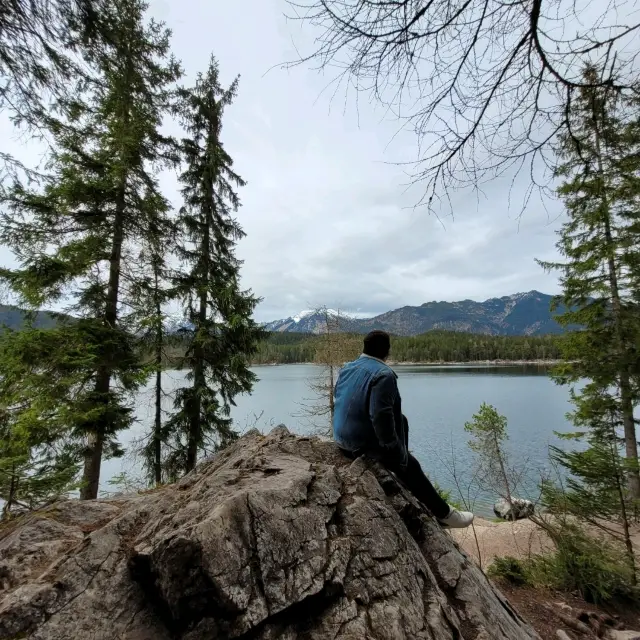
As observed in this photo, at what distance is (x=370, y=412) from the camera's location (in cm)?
297

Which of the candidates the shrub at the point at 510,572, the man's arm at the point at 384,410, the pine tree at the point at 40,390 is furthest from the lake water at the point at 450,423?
the man's arm at the point at 384,410

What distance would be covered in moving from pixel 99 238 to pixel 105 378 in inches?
119

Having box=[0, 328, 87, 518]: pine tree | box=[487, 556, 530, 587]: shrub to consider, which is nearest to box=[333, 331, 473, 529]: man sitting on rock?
box=[487, 556, 530, 587]: shrub

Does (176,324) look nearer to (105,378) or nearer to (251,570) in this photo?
(105,378)

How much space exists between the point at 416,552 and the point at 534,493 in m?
14.9

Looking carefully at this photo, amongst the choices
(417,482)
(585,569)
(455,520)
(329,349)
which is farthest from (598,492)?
(329,349)

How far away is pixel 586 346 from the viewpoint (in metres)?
9.87

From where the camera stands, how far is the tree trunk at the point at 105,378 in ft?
23.6

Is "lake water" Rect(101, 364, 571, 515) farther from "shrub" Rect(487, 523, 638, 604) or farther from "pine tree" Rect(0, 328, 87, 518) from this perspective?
"shrub" Rect(487, 523, 638, 604)

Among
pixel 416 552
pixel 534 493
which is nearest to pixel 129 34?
pixel 416 552

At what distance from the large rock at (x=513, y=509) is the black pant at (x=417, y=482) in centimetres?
998

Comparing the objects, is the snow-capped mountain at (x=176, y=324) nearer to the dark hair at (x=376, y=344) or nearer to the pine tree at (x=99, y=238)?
the pine tree at (x=99, y=238)

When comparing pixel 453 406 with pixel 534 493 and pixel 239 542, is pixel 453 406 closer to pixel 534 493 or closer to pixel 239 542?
pixel 534 493

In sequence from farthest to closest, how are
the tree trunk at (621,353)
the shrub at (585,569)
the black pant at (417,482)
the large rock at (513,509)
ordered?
the large rock at (513,509) → the tree trunk at (621,353) → the shrub at (585,569) → the black pant at (417,482)
